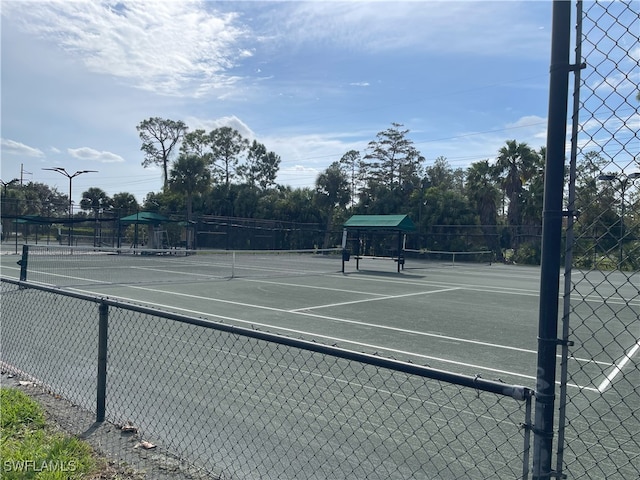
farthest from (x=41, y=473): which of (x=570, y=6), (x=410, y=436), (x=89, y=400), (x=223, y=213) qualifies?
(x=223, y=213)

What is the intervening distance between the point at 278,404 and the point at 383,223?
20.7m

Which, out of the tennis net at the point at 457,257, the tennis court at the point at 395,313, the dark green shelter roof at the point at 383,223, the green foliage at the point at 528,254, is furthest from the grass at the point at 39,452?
the green foliage at the point at 528,254

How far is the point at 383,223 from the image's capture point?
25500 millimetres

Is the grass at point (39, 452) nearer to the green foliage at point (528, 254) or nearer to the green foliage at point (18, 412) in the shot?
the green foliage at point (18, 412)

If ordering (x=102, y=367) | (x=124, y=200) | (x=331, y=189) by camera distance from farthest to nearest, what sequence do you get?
(x=124, y=200)
(x=331, y=189)
(x=102, y=367)

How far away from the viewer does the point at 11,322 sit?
886 centimetres

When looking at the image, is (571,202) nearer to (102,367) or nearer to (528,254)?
(102,367)

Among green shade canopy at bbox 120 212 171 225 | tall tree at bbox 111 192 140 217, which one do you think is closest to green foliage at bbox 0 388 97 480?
green shade canopy at bbox 120 212 171 225

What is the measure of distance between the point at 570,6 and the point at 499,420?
3.86m

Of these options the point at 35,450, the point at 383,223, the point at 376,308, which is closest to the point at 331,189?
the point at 383,223

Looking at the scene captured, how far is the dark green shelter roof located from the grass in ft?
69.6

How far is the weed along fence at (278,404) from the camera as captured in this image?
3861 mm

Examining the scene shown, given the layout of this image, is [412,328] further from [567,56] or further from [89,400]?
[567,56]

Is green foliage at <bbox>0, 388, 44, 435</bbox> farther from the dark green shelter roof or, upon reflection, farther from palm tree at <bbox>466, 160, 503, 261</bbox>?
palm tree at <bbox>466, 160, 503, 261</bbox>
